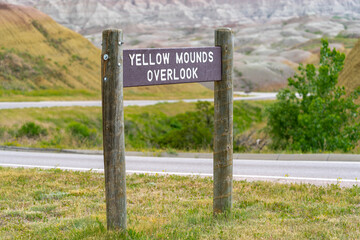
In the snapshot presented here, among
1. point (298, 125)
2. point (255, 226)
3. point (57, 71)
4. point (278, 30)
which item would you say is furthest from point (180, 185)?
point (278, 30)

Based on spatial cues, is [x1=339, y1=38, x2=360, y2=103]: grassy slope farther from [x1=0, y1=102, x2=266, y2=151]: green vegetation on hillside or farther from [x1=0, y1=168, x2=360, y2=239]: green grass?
[x1=0, y1=168, x2=360, y2=239]: green grass

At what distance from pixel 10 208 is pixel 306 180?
5581 mm

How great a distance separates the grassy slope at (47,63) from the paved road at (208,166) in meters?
28.4

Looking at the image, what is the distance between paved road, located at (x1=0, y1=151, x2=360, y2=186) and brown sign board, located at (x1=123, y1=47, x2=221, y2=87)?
426 centimetres

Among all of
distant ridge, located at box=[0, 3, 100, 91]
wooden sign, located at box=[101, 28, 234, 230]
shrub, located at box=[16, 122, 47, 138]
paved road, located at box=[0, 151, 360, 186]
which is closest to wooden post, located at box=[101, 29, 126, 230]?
wooden sign, located at box=[101, 28, 234, 230]

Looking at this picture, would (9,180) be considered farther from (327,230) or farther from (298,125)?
(298,125)

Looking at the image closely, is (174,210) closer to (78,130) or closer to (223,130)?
(223,130)

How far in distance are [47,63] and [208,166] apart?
1794 inches

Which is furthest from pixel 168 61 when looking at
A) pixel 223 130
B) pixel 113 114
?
pixel 223 130

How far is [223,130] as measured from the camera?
20.3 feet

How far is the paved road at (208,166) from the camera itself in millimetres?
9945

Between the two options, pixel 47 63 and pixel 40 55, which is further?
pixel 40 55

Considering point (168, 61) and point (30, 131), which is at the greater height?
point (168, 61)

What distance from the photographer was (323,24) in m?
180
